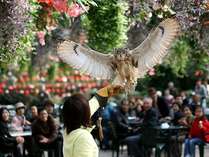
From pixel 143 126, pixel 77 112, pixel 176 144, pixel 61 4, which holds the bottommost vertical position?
pixel 176 144

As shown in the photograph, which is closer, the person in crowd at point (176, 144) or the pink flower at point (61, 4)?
the pink flower at point (61, 4)

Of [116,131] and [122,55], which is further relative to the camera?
[116,131]

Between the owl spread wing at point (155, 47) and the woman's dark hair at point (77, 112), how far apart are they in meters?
3.75

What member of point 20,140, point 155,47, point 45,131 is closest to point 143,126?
point 45,131

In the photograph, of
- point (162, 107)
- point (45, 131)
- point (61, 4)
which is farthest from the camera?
point (162, 107)

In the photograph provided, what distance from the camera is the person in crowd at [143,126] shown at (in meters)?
12.7

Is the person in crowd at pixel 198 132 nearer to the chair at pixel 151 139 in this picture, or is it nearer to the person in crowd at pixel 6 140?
the chair at pixel 151 139

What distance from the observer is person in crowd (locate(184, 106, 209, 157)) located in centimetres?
1236

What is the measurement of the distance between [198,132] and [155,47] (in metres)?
4.47

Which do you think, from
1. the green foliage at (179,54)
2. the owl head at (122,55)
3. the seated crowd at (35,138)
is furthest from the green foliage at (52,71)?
the owl head at (122,55)

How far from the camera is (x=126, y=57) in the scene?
8500mm

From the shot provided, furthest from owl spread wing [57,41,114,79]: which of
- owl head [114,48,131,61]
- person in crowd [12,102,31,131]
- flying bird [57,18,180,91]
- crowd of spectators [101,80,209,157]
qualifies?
person in crowd [12,102,31,131]

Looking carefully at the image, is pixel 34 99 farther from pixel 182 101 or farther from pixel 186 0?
pixel 186 0

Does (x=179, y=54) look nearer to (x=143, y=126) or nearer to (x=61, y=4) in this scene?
(x=143, y=126)
